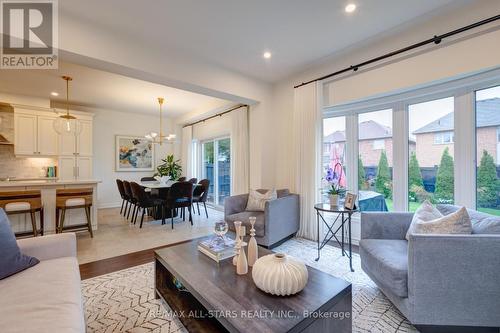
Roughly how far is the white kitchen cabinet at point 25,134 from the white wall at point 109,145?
48.8 inches

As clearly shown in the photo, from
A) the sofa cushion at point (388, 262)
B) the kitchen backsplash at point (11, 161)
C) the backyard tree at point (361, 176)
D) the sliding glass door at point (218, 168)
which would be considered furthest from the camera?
the sliding glass door at point (218, 168)

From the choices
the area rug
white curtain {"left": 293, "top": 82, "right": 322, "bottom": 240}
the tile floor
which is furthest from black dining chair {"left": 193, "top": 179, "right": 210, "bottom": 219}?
the area rug

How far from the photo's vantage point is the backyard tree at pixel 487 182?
7.55 ft

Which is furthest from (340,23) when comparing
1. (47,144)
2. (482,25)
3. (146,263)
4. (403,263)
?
(47,144)

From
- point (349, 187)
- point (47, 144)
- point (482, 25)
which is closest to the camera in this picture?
point (482, 25)

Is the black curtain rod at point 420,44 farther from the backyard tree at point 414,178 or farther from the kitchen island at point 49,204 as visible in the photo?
the kitchen island at point 49,204

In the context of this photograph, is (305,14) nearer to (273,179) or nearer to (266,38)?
(266,38)

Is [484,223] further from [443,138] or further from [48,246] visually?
[48,246]

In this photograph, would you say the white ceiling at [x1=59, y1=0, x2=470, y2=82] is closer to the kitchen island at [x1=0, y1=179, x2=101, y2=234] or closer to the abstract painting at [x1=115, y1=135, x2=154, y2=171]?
the kitchen island at [x1=0, y1=179, x2=101, y2=234]

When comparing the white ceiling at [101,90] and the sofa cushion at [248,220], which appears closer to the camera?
the sofa cushion at [248,220]

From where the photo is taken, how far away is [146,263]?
2.71 meters

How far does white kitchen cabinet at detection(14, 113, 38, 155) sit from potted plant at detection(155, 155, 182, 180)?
2.90 metres

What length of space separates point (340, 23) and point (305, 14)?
18.2 inches

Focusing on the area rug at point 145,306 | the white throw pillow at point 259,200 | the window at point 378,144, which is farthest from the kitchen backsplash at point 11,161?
the window at point 378,144
